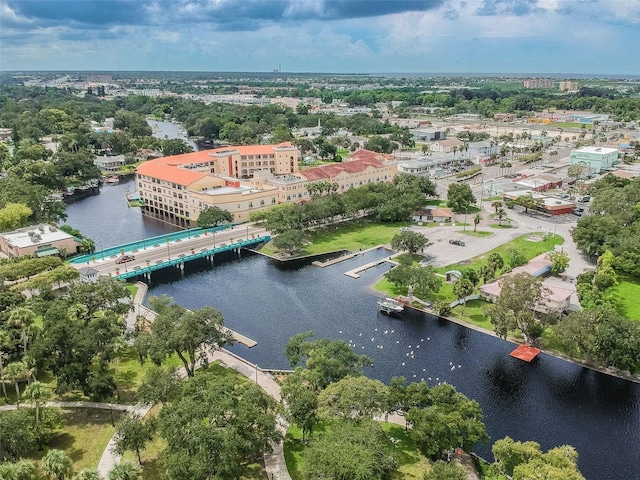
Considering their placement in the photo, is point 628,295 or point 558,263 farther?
point 558,263

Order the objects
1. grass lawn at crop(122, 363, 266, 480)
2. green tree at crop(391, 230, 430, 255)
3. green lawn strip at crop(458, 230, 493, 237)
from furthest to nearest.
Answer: green lawn strip at crop(458, 230, 493, 237) → green tree at crop(391, 230, 430, 255) → grass lawn at crop(122, 363, 266, 480)

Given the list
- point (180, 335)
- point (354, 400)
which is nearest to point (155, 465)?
point (180, 335)

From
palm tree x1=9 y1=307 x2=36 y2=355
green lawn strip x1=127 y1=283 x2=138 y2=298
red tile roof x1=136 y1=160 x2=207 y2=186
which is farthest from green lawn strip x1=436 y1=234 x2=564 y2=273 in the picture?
red tile roof x1=136 y1=160 x2=207 y2=186

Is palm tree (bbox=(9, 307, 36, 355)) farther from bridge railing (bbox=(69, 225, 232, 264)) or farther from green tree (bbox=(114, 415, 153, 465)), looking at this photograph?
bridge railing (bbox=(69, 225, 232, 264))

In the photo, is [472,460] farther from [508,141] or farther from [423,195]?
[508,141]

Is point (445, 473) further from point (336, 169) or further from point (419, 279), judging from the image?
point (336, 169)
